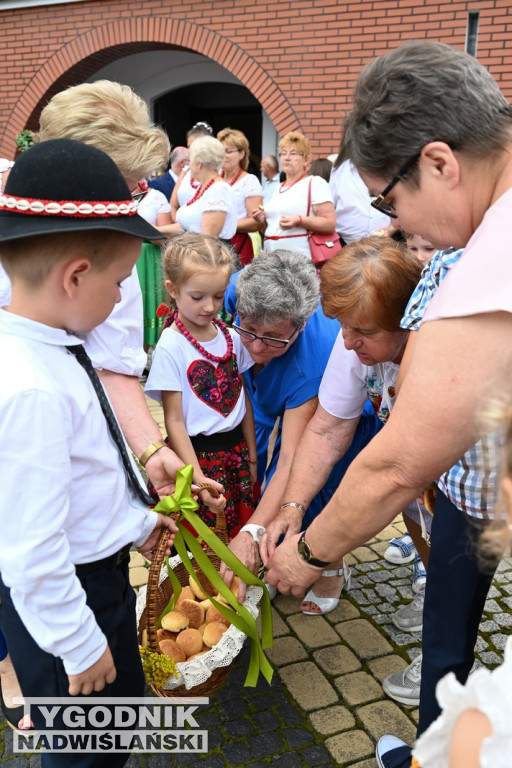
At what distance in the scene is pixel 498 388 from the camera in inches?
48.6

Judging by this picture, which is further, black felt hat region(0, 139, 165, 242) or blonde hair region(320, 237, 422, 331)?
blonde hair region(320, 237, 422, 331)

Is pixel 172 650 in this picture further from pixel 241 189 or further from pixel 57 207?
pixel 241 189

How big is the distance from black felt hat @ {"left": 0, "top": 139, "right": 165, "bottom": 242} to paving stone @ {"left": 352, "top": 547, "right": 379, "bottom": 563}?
102 inches

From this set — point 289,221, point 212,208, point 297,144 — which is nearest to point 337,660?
point 212,208

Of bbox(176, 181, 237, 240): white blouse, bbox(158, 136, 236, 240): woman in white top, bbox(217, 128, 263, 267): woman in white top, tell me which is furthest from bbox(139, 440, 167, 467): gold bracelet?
bbox(217, 128, 263, 267): woman in white top

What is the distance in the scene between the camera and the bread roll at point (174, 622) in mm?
2174

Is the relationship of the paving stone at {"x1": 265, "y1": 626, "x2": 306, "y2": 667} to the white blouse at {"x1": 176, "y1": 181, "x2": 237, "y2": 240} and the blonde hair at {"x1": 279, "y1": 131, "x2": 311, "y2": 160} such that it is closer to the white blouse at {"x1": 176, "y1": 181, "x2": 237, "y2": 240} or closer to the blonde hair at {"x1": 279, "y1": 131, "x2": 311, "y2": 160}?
the white blouse at {"x1": 176, "y1": 181, "x2": 237, "y2": 240}

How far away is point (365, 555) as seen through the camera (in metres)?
3.55

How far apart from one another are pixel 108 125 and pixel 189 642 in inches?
67.0

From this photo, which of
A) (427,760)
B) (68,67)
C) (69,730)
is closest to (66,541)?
(69,730)

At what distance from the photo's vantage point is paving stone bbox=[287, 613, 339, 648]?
9.28 ft

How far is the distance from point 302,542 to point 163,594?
2.21 feet

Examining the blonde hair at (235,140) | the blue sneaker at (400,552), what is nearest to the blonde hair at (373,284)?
the blue sneaker at (400,552)

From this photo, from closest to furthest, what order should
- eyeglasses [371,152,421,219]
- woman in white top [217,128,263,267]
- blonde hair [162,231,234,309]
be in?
eyeglasses [371,152,421,219] < blonde hair [162,231,234,309] < woman in white top [217,128,263,267]
